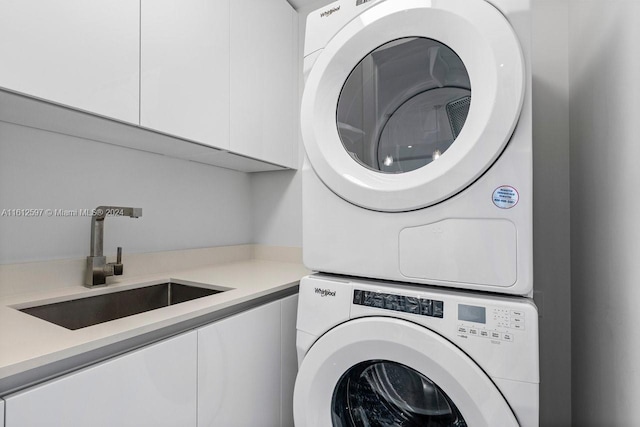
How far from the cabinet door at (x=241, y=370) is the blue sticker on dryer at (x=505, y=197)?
0.86 m

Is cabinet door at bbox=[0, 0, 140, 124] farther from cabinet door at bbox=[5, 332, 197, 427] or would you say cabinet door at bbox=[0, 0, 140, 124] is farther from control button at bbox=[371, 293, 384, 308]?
control button at bbox=[371, 293, 384, 308]

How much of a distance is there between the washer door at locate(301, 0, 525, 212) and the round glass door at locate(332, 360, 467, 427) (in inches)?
21.4

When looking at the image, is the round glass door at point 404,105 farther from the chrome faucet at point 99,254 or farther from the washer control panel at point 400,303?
the chrome faucet at point 99,254

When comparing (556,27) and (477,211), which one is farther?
(556,27)

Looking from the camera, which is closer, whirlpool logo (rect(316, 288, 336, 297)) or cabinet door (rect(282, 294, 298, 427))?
whirlpool logo (rect(316, 288, 336, 297))

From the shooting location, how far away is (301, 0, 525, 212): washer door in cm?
84

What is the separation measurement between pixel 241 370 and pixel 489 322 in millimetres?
803

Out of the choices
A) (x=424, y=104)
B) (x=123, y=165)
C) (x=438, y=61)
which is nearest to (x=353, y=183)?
(x=424, y=104)

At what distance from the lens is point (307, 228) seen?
1.14 metres

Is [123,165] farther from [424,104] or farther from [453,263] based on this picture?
[453,263]

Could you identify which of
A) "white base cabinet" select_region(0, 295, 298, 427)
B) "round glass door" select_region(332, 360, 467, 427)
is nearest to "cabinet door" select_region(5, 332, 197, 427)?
"white base cabinet" select_region(0, 295, 298, 427)

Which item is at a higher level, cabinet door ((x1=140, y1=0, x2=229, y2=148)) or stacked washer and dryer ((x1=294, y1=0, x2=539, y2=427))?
cabinet door ((x1=140, y1=0, x2=229, y2=148))

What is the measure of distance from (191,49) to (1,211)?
2.91 ft

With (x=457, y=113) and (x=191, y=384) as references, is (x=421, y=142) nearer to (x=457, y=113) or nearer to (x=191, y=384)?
(x=457, y=113)
